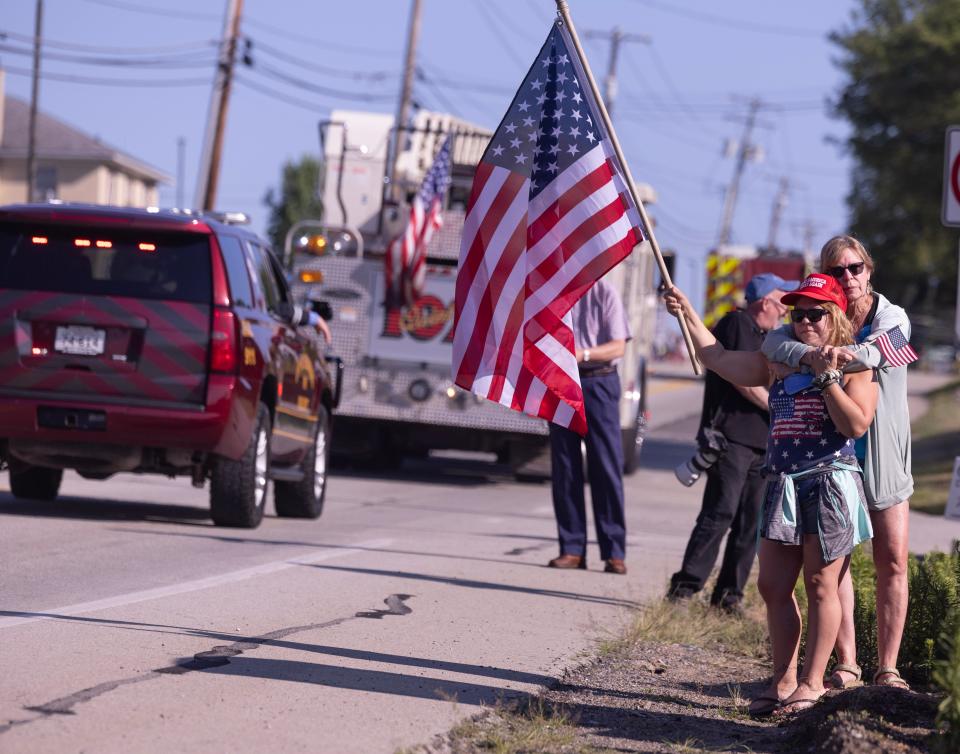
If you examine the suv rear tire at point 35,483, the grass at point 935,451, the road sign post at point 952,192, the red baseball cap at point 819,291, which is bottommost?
the grass at point 935,451

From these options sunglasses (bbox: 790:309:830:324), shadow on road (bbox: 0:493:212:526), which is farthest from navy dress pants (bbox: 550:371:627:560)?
sunglasses (bbox: 790:309:830:324)

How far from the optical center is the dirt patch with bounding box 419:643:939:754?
541 centimetres

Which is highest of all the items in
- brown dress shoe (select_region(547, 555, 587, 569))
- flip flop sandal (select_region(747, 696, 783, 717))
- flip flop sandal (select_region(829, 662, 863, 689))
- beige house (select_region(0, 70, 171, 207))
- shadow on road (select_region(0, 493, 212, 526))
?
beige house (select_region(0, 70, 171, 207))

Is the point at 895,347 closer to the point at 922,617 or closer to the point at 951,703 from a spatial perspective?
the point at 922,617

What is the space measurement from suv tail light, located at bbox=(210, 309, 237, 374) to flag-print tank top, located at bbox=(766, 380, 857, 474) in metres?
5.57

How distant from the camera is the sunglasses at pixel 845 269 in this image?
6617 mm

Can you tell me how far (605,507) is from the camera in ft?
34.6

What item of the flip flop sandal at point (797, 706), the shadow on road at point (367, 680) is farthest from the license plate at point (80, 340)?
the flip flop sandal at point (797, 706)

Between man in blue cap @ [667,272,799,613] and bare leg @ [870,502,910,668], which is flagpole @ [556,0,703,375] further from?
man in blue cap @ [667,272,799,613]

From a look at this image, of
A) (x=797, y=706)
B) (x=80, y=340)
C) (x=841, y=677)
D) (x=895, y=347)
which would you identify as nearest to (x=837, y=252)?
(x=895, y=347)

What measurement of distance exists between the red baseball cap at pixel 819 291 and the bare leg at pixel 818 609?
84 centimetres

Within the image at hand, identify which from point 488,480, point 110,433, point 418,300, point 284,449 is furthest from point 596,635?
point 488,480

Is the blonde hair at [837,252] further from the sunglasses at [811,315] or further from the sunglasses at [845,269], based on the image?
the sunglasses at [811,315]

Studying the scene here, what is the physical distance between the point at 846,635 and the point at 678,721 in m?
0.83
